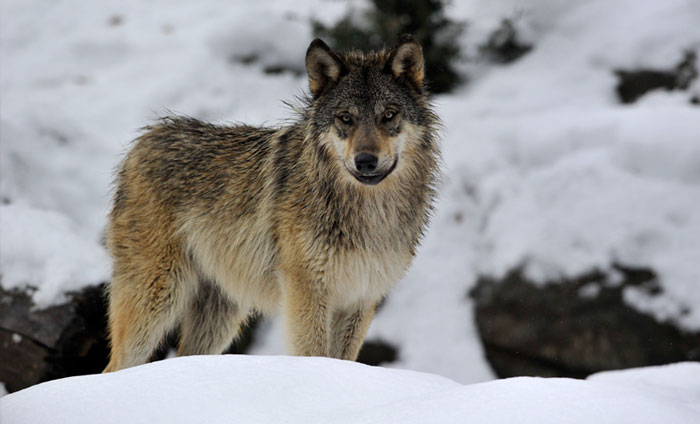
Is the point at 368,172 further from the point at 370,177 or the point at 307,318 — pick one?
the point at 307,318

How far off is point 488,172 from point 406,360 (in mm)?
2043

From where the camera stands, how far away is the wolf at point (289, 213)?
12.2ft

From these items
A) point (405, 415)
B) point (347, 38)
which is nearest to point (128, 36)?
point (347, 38)

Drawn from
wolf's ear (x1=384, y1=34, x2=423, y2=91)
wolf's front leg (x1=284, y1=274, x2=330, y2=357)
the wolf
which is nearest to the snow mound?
the wolf

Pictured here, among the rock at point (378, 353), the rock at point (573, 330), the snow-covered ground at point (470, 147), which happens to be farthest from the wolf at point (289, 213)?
the rock at point (573, 330)

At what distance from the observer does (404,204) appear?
3.92 m

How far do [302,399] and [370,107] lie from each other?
1824mm

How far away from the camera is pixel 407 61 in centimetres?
377

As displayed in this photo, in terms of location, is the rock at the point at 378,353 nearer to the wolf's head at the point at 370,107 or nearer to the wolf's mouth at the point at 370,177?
the wolf's head at the point at 370,107

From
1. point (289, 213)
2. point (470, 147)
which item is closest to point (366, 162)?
point (289, 213)

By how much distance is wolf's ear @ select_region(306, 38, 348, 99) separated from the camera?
12.1ft

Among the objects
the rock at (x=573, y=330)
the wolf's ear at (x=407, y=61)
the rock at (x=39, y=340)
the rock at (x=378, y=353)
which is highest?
the wolf's ear at (x=407, y=61)

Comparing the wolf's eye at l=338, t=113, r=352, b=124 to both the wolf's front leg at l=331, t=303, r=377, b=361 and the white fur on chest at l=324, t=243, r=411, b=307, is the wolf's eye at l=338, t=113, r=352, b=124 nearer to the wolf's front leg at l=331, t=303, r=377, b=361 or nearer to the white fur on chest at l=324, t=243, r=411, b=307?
the white fur on chest at l=324, t=243, r=411, b=307

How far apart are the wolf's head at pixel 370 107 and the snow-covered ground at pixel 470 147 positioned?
8.34ft
